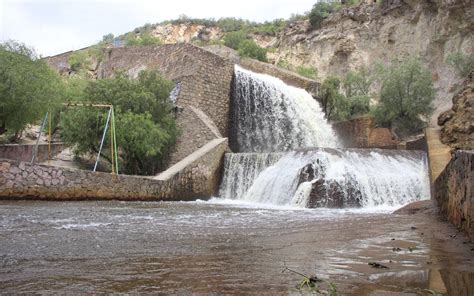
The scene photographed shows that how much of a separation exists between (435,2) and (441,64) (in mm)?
4105

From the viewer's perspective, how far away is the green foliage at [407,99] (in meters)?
20.4

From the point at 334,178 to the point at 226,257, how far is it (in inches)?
355

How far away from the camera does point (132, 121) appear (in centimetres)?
1591

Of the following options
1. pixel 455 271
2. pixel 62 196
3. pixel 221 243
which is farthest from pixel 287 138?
pixel 455 271

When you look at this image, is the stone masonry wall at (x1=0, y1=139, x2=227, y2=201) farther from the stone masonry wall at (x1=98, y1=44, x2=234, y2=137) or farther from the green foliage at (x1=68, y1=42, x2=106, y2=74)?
the green foliage at (x1=68, y1=42, x2=106, y2=74)

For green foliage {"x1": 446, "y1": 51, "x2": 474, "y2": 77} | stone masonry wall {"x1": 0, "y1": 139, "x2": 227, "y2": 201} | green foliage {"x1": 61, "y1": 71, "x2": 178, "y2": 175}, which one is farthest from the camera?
green foliage {"x1": 446, "y1": 51, "x2": 474, "y2": 77}

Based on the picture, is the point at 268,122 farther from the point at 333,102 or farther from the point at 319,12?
the point at 319,12

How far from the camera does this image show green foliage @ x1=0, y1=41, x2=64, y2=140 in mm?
13250

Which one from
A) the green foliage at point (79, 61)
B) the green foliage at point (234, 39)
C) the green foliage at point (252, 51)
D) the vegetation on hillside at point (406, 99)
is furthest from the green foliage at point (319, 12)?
the green foliage at point (79, 61)

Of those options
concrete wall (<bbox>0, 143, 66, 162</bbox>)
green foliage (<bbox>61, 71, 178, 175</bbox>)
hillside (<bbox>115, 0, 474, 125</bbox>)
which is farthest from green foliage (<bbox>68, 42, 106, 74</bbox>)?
green foliage (<bbox>61, 71, 178, 175</bbox>)

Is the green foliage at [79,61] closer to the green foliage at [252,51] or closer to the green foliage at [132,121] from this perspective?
the green foliage at [252,51]

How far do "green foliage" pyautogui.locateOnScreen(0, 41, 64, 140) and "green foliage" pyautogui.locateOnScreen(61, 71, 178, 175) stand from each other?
146 cm

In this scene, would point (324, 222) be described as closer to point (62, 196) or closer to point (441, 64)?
point (62, 196)

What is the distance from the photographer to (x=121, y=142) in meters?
15.9
